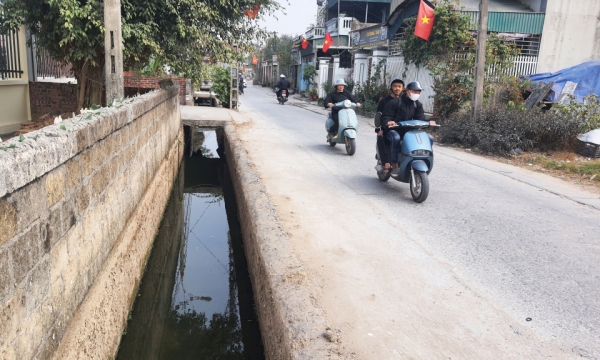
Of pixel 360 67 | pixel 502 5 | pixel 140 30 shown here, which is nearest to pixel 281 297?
pixel 140 30

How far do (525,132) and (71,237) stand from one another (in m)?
10.1

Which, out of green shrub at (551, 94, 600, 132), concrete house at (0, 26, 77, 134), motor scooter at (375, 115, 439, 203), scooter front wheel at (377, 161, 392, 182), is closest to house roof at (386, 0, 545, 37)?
green shrub at (551, 94, 600, 132)

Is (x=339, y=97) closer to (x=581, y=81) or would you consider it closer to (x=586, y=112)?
(x=586, y=112)

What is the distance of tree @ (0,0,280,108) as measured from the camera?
8102 millimetres

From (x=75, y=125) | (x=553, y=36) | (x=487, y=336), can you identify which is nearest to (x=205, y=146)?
(x=553, y=36)

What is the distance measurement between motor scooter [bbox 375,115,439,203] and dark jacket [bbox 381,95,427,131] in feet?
0.68

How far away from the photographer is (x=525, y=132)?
11.0 metres

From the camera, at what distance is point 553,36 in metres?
17.4

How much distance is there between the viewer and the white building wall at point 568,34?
17.4 m

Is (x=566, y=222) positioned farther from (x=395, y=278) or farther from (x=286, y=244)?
(x=286, y=244)

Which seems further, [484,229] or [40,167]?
[484,229]

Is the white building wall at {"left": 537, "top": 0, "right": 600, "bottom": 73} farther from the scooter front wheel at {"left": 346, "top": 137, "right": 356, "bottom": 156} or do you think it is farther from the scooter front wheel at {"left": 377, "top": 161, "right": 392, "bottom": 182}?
the scooter front wheel at {"left": 377, "top": 161, "right": 392, "bottom": 182}

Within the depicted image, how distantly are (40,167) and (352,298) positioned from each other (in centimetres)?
220

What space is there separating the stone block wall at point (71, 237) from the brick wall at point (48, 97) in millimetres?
5837
